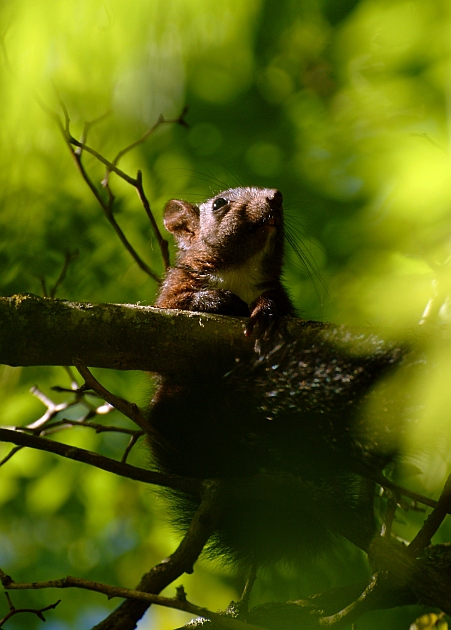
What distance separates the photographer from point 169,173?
3367 millimetres

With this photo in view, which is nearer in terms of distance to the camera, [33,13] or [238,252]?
[33,13]

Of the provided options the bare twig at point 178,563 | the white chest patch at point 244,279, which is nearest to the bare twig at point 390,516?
the bare twig at point 178,563

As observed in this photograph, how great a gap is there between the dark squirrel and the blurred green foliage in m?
0.18

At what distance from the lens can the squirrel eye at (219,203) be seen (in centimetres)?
322

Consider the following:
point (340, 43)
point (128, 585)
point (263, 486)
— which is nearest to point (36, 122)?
point (340, 43)

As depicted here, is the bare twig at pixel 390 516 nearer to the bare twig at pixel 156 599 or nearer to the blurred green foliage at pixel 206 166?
the blurred green foliage at pixel 206 166

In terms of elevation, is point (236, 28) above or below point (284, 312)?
above

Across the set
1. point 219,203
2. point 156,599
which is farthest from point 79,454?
point 219,203

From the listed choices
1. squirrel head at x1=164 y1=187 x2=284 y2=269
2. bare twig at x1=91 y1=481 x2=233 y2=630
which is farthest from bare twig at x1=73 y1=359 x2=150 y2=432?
squirrel head at x1=164 y1=187 x2=284 y2=269

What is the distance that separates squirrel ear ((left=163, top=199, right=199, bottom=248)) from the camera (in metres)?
3.40

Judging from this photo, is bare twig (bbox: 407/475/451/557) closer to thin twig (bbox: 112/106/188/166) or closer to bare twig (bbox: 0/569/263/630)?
bare twig (bbox: 0/569/263/630)

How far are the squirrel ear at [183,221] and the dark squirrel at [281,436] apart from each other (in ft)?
2.37

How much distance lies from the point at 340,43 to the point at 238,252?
39.8 inches

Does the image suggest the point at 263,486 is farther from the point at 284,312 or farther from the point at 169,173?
the point at 169,173
